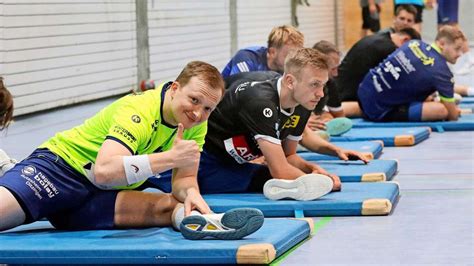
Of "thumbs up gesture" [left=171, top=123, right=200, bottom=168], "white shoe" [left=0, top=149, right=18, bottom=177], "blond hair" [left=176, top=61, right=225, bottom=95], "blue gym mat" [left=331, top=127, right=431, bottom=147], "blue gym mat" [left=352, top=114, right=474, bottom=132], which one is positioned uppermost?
"blond hair" [left=176, top=61, right=225, bottom=95]

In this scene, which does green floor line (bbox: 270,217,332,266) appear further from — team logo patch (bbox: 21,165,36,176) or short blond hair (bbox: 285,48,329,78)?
team logo patch (bbox: 21,165,36,176)


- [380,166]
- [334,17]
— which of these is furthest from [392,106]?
[334,17]

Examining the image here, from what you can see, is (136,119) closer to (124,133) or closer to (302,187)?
(124,133)

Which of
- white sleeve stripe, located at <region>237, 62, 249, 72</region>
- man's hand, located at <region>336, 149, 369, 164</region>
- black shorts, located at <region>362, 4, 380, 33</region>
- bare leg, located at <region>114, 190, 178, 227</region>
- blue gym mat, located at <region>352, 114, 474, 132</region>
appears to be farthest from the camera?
black shorts, located at <region>362, 4, 380, 33</region>

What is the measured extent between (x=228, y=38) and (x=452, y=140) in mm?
6541

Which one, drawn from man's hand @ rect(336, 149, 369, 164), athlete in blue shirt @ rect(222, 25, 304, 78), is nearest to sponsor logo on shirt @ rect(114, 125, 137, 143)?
man's hand @ rect(336, 149, 369, 164)

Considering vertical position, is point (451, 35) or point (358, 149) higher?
point (451, 35)

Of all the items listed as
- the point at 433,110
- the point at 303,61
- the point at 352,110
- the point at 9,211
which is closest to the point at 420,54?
the point at 433,110

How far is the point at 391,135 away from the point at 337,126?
532 millimetres

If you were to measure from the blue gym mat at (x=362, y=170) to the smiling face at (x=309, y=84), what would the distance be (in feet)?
3.26

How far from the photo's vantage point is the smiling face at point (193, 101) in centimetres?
475

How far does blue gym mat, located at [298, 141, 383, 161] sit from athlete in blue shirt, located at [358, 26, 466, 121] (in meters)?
1.42

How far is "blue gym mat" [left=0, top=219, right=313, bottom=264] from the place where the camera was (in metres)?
4.39

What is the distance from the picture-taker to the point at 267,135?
5805 millimetres
